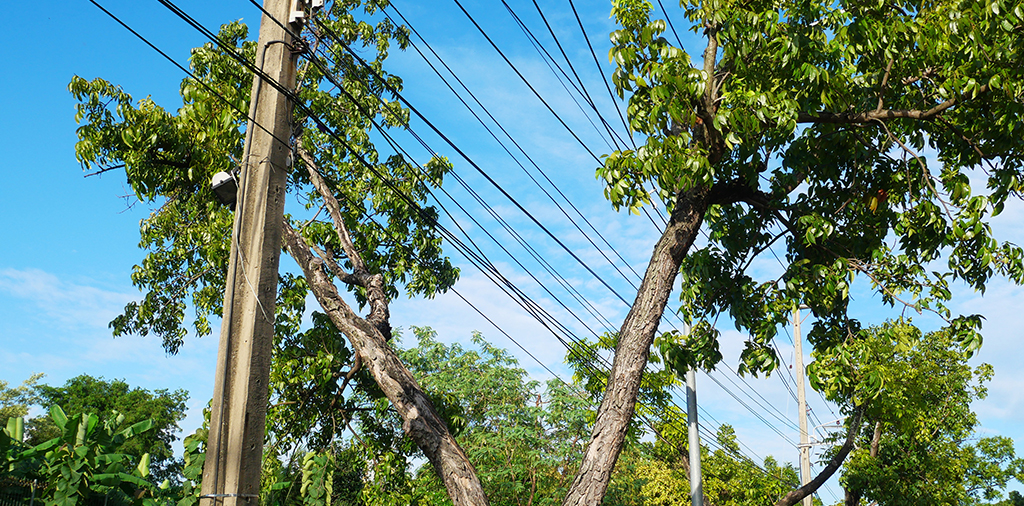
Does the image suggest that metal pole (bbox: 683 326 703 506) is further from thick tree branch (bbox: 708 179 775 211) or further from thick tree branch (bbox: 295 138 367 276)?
thick tree branch (bbox: 295 138 367 276)

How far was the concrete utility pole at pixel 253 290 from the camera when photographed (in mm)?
4562

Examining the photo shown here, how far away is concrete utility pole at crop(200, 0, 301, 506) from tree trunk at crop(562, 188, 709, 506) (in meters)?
3.82

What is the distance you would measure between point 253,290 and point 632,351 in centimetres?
443

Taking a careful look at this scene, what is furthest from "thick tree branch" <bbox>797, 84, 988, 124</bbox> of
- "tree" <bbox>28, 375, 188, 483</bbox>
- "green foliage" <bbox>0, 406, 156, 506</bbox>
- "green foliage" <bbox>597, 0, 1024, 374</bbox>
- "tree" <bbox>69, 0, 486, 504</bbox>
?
"tree" <bbox>28, 375, 188, 483</bbox>

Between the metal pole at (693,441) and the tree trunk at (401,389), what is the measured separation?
19.1 feet

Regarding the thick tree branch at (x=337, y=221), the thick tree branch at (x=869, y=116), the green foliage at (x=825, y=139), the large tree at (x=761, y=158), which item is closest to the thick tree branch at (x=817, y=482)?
the large tree at (x=761, y=158)

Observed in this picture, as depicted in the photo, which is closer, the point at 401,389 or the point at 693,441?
the point at 401,389

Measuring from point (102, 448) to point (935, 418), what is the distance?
76.5 ft

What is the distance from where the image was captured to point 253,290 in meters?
4.89

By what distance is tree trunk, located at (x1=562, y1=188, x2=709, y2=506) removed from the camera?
294 inches

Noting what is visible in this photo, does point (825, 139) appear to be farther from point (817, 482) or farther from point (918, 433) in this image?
point (918, 433)

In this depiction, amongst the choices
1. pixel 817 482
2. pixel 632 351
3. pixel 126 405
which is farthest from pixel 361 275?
pixel 126 405

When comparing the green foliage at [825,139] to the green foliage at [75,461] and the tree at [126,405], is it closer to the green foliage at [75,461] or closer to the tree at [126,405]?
the green foliage at [75,461]

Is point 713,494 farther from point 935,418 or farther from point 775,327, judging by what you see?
point 775,327
